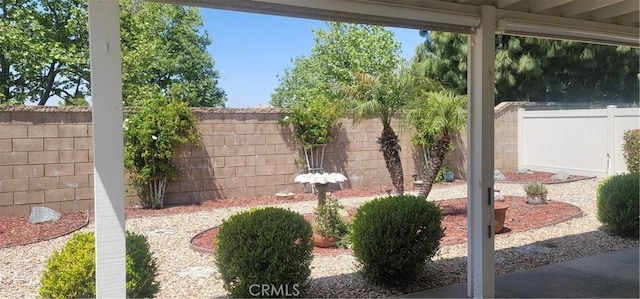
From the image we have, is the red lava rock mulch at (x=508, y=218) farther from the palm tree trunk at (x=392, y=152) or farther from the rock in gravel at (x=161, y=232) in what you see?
the palm tree trunk at (x=392, y=152)

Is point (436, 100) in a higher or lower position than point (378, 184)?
higher

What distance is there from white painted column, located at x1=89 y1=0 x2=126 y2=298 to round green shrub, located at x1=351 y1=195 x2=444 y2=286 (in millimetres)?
1858

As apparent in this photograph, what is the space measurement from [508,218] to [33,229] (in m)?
5.76

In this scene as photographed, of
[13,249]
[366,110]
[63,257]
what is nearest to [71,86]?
[13,249]

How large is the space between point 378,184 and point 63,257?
6.04 meters

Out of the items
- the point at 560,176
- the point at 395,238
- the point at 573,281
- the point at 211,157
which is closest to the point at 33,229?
the point at 211,157

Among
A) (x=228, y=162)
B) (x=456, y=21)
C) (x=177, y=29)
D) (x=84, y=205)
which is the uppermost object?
(x=177, y=29)

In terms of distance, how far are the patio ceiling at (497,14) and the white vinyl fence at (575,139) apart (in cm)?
579

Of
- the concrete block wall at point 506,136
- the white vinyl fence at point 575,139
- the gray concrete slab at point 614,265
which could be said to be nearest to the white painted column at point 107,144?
the gray concrete slab at point 614,265

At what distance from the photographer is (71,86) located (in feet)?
34.6

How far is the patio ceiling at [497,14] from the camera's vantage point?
2.37m

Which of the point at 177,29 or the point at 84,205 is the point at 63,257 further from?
Answer: the point at 177,29

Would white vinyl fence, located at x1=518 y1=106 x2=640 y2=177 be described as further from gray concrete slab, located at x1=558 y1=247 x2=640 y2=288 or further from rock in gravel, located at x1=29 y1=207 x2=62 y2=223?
rock in gravel, located at x1=29 y1=207 x2=62 y2=223

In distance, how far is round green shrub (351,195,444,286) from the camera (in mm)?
3303
